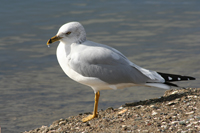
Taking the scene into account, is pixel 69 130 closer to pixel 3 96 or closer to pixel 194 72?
pixel 3 96

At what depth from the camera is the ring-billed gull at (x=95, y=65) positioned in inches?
206

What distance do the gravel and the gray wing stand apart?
0.46 meters

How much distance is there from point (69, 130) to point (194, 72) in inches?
179

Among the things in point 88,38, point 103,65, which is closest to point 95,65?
point 103,65

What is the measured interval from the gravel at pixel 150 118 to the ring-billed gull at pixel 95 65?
295mm

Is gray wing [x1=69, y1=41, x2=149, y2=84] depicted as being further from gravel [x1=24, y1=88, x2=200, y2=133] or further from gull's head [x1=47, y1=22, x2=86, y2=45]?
gravel [x1=24, y1=88, x2=200, y2=133]

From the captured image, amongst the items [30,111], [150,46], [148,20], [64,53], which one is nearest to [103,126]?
[64,53]

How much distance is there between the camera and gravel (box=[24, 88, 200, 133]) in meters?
4.58

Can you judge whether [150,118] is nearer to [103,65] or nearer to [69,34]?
[103,65]

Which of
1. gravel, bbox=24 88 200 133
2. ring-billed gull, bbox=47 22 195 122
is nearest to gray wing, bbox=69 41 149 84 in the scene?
ring-billed gull, bbox=47 22 195 122

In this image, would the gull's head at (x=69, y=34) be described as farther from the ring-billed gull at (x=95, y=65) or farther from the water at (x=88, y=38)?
the water at (x=88, y=38)

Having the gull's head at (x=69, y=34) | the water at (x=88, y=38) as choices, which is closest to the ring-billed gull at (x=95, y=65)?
the gull's head at (x=69, y=34)

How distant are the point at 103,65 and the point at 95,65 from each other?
0.38 ft

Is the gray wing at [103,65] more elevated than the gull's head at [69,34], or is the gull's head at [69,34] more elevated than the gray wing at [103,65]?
the gull's head at [69,34]
